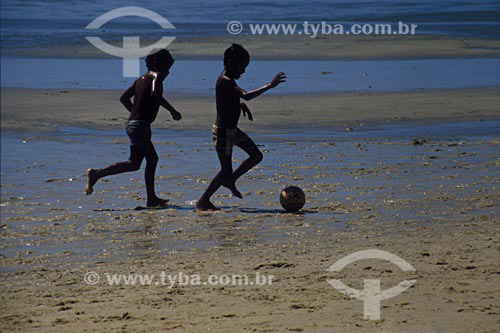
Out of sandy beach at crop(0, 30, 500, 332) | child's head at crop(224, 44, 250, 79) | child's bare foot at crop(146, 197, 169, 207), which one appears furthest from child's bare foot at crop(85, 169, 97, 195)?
child's head at crop(224, 44, 250, 79)

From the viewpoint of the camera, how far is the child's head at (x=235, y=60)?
10.2m

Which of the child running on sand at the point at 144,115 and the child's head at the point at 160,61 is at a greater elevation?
the child's head at the point at 160,61

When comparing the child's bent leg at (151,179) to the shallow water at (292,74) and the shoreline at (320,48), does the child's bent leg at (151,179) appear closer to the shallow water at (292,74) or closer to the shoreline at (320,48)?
the shallow water at (292,74)

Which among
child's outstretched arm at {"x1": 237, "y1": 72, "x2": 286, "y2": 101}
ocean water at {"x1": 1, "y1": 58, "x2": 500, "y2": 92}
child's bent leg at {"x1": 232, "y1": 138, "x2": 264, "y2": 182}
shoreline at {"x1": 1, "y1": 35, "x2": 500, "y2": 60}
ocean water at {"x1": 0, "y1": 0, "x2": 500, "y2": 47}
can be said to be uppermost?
ocean water at {"x1": 0, "y1": 0, "x2": 500, "y2": 47}

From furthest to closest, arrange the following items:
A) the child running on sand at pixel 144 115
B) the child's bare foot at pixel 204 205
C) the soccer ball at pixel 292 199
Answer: the child running on sand at pixel 144 115, the child's bare foot at pixel 204 205, the soccer ball at pixel 292 199

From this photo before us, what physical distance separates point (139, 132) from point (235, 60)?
123cm

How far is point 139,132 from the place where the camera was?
10516 mm

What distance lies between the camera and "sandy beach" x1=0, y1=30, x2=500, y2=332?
260 inches

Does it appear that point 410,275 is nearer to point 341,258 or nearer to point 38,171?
point 341,258

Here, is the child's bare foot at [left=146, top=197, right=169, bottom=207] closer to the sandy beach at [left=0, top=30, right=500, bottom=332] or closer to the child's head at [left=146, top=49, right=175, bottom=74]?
the sandy beach at [left=0, top=30, right=500, bottom=332]

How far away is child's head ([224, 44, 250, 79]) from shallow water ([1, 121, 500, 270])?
4.34 feet

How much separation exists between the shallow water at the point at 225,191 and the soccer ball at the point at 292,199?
105 millimetres

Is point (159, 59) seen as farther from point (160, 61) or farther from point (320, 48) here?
point (320, 48)

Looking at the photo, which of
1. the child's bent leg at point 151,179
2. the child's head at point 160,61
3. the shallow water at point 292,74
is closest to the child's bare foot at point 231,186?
the child's bent leg at point 151,179
